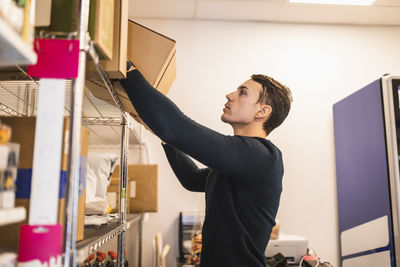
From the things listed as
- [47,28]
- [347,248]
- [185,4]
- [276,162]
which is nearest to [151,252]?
[347,248]

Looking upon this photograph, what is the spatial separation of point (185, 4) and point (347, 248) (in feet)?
7.16

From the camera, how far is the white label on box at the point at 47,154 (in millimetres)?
758

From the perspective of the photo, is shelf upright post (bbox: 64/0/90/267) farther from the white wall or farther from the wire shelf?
the white wall

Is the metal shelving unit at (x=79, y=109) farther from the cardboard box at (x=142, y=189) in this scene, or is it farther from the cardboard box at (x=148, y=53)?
the cardboard box at (x=142, y=189)

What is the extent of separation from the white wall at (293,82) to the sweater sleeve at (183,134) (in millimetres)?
1597

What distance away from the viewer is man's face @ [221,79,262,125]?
1508mm

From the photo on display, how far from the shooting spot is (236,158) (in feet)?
3.92

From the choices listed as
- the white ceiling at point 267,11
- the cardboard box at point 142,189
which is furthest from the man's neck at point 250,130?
the white ceiling at point 267,11

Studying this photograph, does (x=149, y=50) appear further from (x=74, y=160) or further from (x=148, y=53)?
(x=74, y=160)

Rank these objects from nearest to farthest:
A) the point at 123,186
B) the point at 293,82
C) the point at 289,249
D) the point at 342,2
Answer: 1. the point at 123,186
2. the point at 289,249
3. the point at 342,2
4. the point at 293,82

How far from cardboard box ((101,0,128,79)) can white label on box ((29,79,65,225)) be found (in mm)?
247

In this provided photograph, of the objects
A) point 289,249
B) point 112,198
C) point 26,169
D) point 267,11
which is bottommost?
point 289,249

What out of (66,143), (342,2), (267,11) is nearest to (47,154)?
(66,143)

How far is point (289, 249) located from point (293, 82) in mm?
1377
